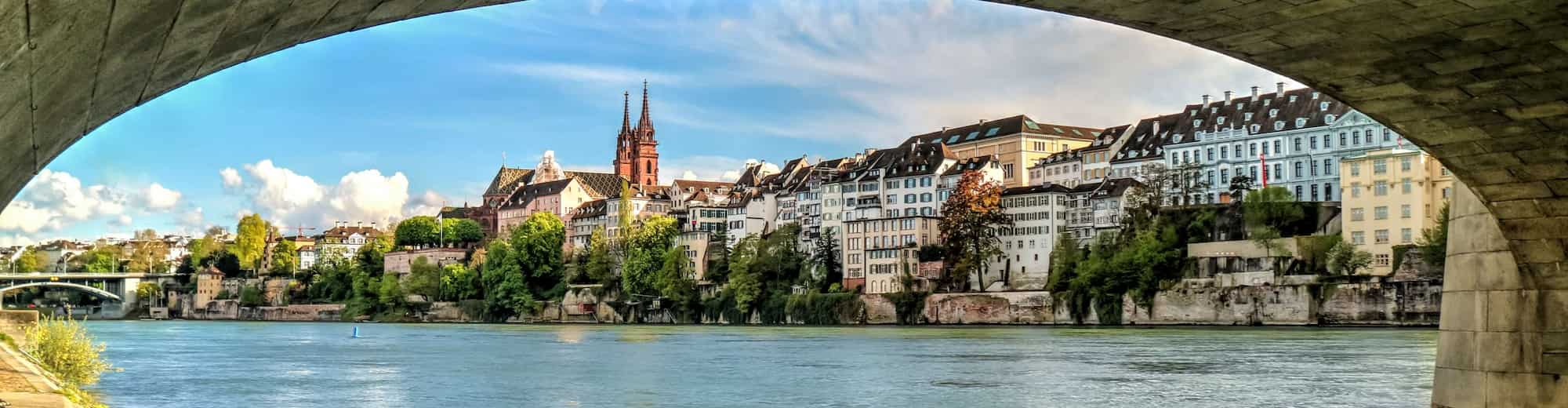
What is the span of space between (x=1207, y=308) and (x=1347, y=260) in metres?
6.78

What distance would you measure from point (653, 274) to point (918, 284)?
23995 mm

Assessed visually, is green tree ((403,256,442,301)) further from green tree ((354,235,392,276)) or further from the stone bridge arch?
the stone bridge arch

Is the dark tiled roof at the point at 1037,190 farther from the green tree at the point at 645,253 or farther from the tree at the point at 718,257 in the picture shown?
the green tree at the point at 645,253

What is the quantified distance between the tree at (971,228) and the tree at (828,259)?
8.95m

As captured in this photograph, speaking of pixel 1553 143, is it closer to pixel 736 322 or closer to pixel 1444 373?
pixel 1444 373

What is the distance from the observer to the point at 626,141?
181 metres

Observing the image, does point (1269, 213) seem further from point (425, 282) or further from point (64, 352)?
point (425, 282)

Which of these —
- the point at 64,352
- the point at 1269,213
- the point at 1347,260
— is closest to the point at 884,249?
the point at 1269,213

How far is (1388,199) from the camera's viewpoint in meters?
70.1

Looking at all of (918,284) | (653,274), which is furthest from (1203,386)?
(653,274)

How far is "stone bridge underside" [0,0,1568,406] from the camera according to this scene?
4590 millimetres

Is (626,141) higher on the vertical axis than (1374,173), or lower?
higher

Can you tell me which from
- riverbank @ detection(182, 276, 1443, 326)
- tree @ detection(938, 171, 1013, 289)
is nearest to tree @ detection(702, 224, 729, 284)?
riverbank @ detection(182, 276, 1443, 326)

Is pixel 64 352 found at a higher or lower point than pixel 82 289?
lower
